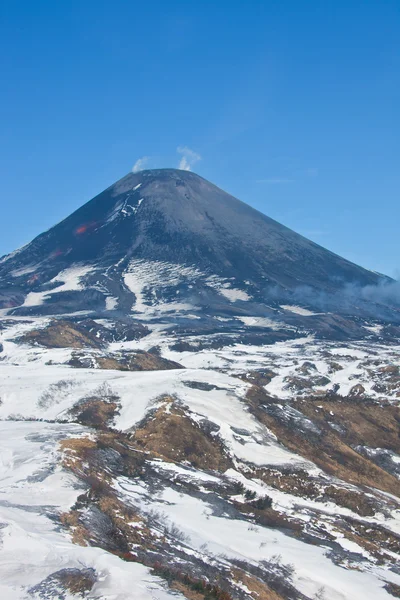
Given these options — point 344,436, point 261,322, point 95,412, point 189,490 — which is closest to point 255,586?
point 189,490

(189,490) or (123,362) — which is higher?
(123,362)

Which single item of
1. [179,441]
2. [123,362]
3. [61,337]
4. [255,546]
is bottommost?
[255,546]

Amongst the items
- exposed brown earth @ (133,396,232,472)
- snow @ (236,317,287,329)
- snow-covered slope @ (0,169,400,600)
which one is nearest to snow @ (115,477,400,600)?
snow-covered slope @ (0,169,400,600)

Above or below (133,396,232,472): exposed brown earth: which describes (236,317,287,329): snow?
above

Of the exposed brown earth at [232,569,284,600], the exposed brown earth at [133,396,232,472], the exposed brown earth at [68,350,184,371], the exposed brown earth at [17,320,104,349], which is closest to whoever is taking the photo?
the exposed brown earth at [232,569,284,600]

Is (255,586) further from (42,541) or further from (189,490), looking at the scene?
(189,490)

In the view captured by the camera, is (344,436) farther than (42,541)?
Yes

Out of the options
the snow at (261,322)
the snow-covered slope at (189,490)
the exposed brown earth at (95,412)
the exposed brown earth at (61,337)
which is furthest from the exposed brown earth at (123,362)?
the snow at (261,322)

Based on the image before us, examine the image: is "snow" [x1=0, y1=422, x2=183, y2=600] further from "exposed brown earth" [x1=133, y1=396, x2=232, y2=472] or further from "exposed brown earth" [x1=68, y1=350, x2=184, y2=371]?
"exposed brown earth" [x1=68, y1=350, x2=184, y2=371]

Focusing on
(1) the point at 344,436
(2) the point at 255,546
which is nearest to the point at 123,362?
(1) the point at 344,436

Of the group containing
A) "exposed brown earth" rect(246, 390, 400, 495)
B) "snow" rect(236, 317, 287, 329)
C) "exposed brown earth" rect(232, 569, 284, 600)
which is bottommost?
"exposed brown earth" rect(232, 569, 284, 600)

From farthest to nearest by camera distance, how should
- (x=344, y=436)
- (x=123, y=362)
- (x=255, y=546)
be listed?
(x=123, y=362) < (x=344, y=436) < (x=255, y=546)

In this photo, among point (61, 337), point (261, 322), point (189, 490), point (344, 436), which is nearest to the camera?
point (189, 490)

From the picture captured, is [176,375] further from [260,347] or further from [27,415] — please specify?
[260,347]
